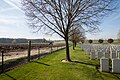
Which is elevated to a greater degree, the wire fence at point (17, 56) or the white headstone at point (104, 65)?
the white headstone at point (104, 65)

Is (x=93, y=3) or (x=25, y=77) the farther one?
(x=93, y=3)

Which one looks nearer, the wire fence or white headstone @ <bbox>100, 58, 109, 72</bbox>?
white headstone @ <bbox>100, 58, 109, 72</bbox>

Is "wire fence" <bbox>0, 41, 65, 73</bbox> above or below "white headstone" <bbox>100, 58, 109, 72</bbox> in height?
below

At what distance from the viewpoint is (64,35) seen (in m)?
16.4

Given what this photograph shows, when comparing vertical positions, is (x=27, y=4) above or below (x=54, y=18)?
above

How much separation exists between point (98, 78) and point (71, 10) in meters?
8.67

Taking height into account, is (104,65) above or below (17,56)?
above

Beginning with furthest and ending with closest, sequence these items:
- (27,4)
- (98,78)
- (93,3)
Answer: (27,4)
(93,3)
(98,78)

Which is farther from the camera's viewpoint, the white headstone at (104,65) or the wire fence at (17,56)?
the wire fence at (17,56)

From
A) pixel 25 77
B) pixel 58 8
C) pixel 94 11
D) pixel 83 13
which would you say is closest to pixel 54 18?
pixel 58 8

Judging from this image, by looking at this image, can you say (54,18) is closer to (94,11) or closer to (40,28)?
(40,28)

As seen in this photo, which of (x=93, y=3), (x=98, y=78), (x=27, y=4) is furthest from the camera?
(x=27, y=4)

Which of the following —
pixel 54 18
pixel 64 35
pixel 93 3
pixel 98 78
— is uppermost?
pixel 93 3

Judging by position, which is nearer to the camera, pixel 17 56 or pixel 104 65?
pixel 104 65
